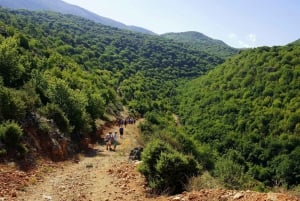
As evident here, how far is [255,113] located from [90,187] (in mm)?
67288

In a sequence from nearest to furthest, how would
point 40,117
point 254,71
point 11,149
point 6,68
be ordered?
1. point 11,149
2. point 40,117
3. point 6,68
4. point 254,71

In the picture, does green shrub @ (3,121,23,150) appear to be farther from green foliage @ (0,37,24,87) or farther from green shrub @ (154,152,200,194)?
green foliage @ (0,37,24,87)

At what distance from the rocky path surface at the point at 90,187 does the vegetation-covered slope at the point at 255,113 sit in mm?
39290

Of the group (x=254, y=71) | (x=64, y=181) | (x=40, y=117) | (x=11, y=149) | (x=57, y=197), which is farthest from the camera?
(x=254, y=71)

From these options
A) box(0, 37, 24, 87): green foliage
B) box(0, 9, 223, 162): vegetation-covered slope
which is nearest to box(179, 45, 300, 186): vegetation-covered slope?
box(0, 9, 223, 162): vegetation-covered slope

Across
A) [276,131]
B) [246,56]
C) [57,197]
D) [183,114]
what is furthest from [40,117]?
[246,56]

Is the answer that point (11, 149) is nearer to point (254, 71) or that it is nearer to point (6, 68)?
point (6, 68)

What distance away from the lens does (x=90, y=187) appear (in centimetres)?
1577

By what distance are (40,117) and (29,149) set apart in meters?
4.29

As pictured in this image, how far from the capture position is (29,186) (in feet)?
49.9

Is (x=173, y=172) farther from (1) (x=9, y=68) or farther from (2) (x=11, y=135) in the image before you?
(1) (x=9, y=68)

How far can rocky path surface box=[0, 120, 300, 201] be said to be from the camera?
11.6m

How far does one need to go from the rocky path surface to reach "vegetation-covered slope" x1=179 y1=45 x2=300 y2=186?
129 ft

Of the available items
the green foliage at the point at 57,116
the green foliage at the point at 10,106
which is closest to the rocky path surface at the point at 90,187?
the green foliage at the point at 10,106
